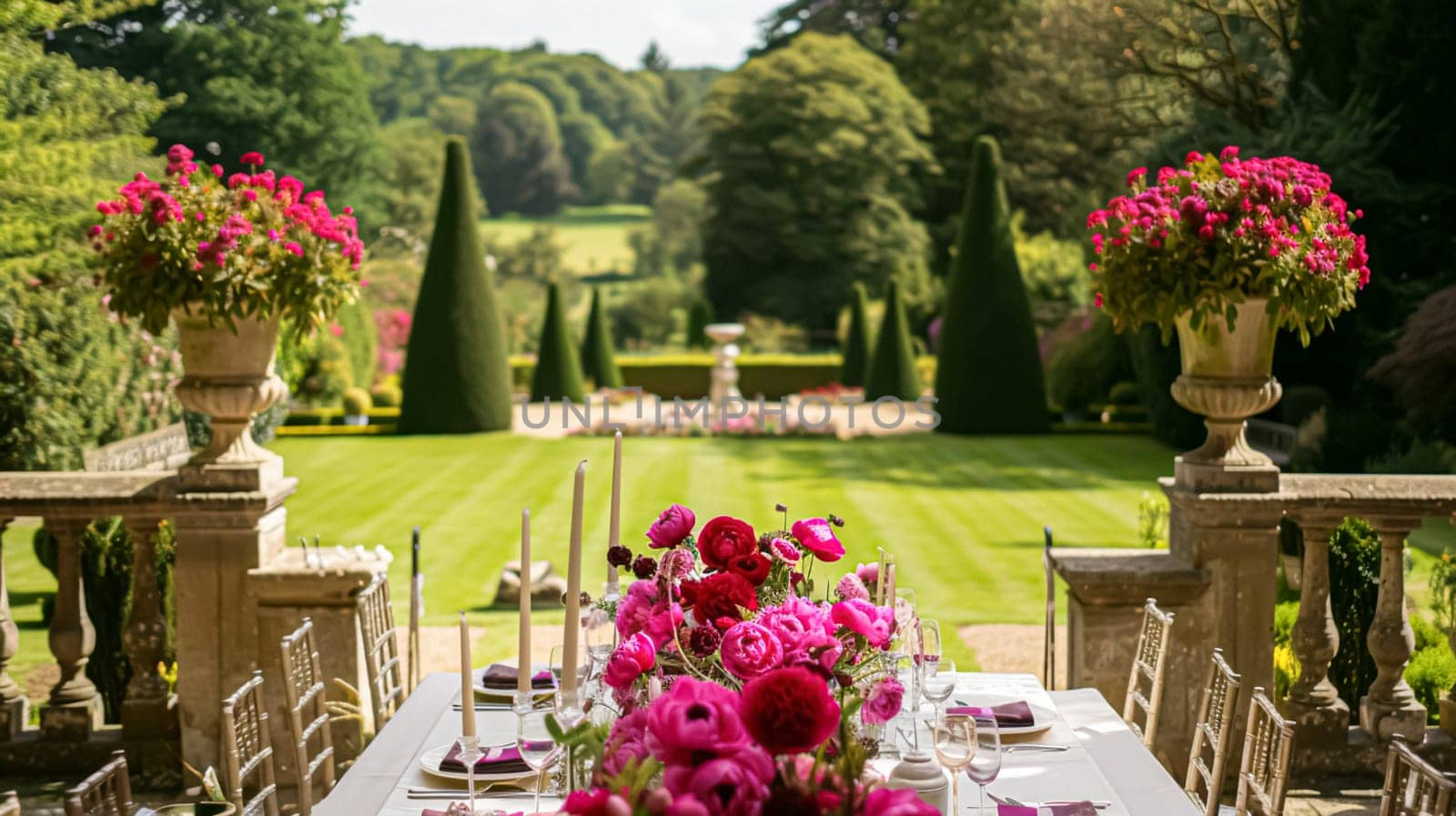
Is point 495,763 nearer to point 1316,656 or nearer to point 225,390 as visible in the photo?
point 225,390

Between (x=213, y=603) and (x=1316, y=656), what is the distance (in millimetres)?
4053

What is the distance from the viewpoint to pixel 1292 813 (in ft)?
15.1

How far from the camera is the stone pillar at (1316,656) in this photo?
483cm

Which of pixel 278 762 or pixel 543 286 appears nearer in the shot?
pixel 278 762

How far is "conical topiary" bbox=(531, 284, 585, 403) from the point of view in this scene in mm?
24266

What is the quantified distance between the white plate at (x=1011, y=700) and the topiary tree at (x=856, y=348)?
77.4 ft

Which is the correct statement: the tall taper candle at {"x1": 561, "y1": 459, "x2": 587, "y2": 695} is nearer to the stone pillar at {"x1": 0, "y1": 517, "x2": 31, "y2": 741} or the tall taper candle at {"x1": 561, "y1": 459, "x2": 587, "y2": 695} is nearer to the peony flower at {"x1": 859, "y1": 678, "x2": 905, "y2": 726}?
the peony flower at {"x1": 859, "y1": 678, "x2": 905, "y2": 726}

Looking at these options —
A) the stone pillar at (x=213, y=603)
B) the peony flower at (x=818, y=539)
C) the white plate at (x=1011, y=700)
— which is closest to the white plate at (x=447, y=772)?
the peony flower at (x=818, y=539)

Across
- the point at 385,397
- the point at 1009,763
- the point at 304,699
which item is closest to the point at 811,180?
the point at 385,397

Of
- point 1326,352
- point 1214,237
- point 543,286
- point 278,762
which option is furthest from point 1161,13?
point 543,286

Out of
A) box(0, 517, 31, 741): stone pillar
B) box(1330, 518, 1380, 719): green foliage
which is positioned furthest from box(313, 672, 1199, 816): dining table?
box(1330, 518, 1380, 719): green foliage

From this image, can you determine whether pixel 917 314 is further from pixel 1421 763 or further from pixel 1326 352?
pixel 1421 763

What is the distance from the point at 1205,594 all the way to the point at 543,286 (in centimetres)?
4862

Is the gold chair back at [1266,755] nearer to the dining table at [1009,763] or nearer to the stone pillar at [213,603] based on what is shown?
the dining table at [1009,763]
